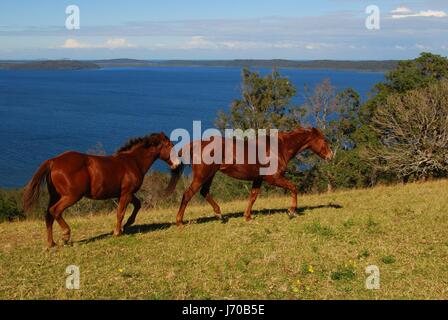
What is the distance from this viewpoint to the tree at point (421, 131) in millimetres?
33000

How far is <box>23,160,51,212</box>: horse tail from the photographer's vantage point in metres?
9.90

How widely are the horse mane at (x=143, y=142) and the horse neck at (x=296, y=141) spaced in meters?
3.49

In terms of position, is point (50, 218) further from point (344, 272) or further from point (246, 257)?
point (344, 272)

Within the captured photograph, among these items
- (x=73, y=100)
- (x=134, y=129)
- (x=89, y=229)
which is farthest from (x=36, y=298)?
(x=73, y=100)

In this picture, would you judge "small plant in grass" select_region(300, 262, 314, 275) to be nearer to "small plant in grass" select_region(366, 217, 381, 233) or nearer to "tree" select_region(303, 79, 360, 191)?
"small plant in grass" select_region(366, 217, 381, 233)

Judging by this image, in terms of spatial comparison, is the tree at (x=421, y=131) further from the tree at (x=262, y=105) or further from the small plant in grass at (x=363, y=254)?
the small plant in grass at (x=363, y=254)

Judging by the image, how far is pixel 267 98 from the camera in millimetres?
46312

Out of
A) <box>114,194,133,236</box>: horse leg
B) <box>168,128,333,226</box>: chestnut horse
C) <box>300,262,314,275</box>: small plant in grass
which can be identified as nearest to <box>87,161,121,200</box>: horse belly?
<box>114,194,133,236</box>: horse leg

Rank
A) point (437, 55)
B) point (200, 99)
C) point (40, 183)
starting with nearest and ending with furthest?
point (40, 183) < point (437, 55) < point (200, 99)

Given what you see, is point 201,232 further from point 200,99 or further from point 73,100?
point 73,100

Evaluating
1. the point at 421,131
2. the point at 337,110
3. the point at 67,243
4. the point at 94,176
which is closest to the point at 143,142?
the point at 94,176

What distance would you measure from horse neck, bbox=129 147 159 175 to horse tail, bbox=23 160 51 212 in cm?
221

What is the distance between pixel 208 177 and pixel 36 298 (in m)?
6.05

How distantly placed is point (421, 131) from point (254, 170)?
80.5ft
